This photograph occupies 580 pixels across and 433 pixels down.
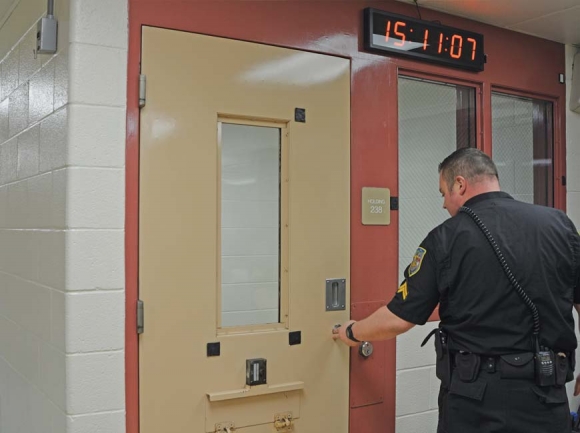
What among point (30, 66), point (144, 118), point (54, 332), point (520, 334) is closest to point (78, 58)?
point (144, 118)

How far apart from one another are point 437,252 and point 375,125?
0.86 meters

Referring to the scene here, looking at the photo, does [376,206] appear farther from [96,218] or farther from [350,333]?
[96,218]

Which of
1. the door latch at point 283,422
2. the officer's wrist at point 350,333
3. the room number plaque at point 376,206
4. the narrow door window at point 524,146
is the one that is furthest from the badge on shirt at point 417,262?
the narrow door window at point 524,146

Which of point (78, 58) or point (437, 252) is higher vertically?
point (78, 58)

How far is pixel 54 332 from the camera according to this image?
2172 millimetres

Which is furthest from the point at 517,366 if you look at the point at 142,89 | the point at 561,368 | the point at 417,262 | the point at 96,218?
the point at 142,89

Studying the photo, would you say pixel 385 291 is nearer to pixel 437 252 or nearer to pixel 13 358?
pixel 437 252

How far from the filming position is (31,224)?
2469 millimetres

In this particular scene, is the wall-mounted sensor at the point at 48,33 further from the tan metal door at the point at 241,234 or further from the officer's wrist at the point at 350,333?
the officer's wrist at the point at 350,333

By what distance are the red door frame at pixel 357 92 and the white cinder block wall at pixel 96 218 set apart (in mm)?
45

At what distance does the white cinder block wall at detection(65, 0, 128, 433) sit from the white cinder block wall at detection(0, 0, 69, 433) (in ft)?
0.19

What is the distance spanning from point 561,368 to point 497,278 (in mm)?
435

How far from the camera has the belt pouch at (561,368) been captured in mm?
2111

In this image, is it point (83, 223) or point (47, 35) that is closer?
point (83, 223)
